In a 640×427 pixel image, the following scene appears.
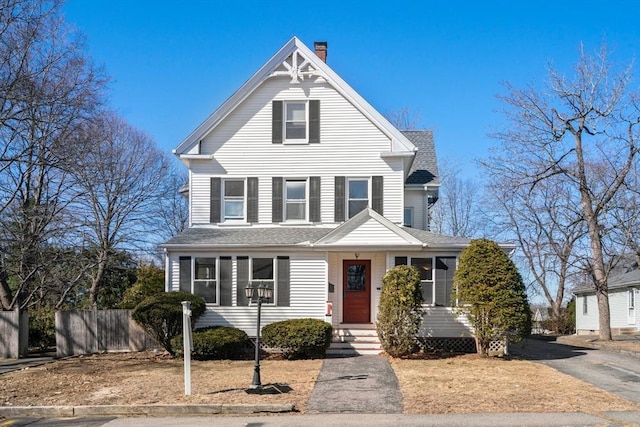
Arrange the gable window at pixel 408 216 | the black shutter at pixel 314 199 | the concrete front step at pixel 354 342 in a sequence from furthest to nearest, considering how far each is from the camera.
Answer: the gable window at pixel 408 216 → the black shutter at pixel 314 199 → the concrete front step at pixel 354 342

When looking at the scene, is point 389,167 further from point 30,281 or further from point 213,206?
point 30,281

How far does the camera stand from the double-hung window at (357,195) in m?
20.8

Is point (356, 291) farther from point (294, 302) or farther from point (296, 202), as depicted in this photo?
point (296, 202)

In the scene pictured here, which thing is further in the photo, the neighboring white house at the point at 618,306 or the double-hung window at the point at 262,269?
the neighboring white house at the point at 618,306

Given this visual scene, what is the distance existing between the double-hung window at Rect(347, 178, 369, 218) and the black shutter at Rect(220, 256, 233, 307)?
13.9ft

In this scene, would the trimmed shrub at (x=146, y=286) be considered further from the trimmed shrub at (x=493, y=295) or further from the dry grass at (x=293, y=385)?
the trimmed shrub at (x=493, y=295)

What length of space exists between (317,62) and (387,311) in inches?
340

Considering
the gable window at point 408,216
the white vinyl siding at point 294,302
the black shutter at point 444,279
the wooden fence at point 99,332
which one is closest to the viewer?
the black shutter at point 444,279

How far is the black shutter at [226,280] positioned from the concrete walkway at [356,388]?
4.02 meters

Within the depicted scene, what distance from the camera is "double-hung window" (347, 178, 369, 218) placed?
20781 millimetres

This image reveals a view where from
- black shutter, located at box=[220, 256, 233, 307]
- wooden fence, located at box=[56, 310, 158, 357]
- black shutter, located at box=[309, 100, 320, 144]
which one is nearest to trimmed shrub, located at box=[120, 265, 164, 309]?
wooden fence, located at box=[56, 310, 158, 357]

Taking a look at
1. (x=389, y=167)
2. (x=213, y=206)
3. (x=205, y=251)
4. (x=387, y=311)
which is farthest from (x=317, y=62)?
→ (x=387, y=311)

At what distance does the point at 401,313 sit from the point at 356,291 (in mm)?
3096

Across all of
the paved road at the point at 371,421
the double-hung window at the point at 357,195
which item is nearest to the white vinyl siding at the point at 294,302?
the double-hung window at the point at 357,195
